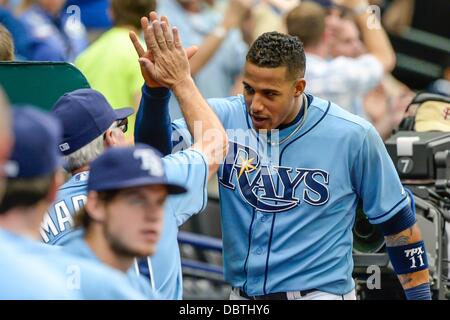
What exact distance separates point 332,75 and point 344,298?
352 centimetres

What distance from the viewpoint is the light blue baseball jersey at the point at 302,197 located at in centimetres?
667

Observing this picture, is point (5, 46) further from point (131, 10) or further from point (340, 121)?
point (340, 121)

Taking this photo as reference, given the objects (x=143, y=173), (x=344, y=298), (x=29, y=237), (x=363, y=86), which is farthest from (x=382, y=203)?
(x=363, y=86)

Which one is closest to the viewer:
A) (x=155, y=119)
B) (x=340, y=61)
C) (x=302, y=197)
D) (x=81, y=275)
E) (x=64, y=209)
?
(x=81, y=275)

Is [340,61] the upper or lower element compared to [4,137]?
lower

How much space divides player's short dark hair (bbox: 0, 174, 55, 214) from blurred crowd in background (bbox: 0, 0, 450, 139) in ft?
14.2

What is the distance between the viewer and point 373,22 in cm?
1079

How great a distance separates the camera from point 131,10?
30.0ft

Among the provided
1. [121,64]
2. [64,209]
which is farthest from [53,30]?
[64,209]

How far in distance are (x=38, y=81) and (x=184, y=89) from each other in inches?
67.2

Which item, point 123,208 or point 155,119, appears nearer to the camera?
point 123,208

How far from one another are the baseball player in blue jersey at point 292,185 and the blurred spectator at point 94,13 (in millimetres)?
3807

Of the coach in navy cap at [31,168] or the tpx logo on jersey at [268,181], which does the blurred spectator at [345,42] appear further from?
the coach in navy cap at [31,168]
